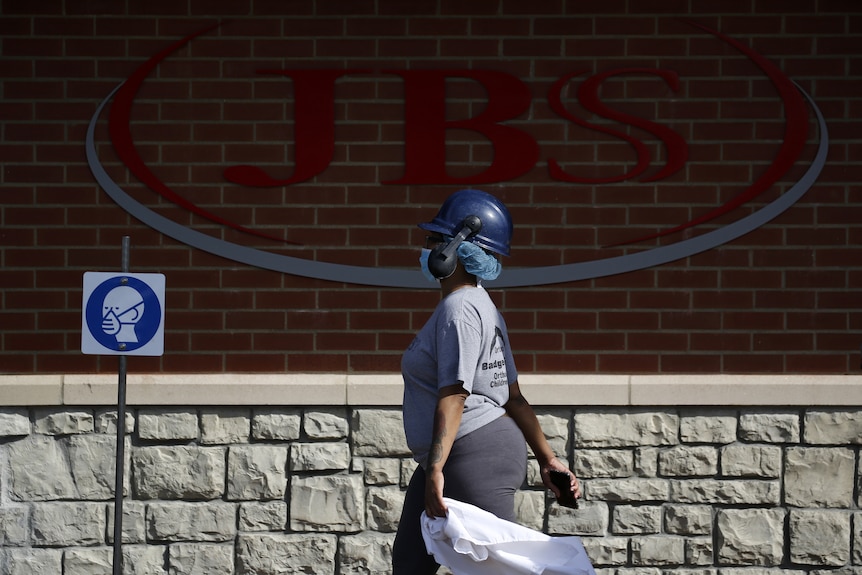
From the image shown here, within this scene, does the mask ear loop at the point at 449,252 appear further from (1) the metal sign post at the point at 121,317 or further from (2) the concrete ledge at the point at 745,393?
(2) the concrete ledge at the point at 745,393

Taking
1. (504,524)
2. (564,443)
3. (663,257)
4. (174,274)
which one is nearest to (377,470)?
(564,443)

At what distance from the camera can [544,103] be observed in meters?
5.60

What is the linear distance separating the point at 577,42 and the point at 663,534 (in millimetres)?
2670

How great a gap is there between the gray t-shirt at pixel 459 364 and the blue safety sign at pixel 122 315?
154 cm

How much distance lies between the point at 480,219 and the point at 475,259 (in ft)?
0.48

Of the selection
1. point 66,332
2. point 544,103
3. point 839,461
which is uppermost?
point 544,103

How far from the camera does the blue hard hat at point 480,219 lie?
348 cm

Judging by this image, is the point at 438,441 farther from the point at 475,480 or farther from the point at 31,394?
the point at 31,394

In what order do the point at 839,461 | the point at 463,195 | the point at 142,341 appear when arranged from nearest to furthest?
the point at 463,195 → the point at 142,341 → the point at 839,461

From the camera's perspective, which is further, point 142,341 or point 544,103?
point 544,103

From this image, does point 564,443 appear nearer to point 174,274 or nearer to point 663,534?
point 663,534

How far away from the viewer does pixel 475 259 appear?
3428mm

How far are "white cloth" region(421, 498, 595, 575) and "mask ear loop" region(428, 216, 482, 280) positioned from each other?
2.39 ft

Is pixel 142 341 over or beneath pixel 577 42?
beneath
